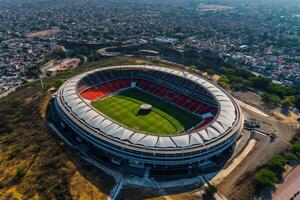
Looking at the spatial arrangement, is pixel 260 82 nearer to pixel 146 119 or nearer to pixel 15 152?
pixel 146 119

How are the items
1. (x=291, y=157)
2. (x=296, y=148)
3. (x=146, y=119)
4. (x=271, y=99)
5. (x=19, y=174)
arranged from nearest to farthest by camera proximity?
(x=19, y=174) < (x=291, y=157) < (x=296, y=148) < (x=146, y=119) < (x=271, y=99)

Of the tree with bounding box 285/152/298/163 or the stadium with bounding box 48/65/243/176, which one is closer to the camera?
the stadium with bounding box 48/65/243/176

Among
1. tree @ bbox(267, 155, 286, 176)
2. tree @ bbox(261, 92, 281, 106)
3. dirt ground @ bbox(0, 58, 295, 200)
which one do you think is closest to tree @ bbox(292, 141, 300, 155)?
dirt ground @ bbox(0, 58, 295, 200)

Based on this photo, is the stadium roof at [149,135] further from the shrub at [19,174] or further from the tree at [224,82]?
the tree at [224,82]

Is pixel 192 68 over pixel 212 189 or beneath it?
beneath

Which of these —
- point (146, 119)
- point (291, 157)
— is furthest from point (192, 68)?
point (291, 157)

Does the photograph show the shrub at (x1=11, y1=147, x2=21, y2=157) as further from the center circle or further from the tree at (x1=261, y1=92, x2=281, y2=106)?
the tree at (x1=261, y1=92, x2=281, y2=106)

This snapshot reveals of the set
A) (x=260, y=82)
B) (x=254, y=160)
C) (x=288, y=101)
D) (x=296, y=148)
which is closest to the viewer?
(x=254, y=160)
